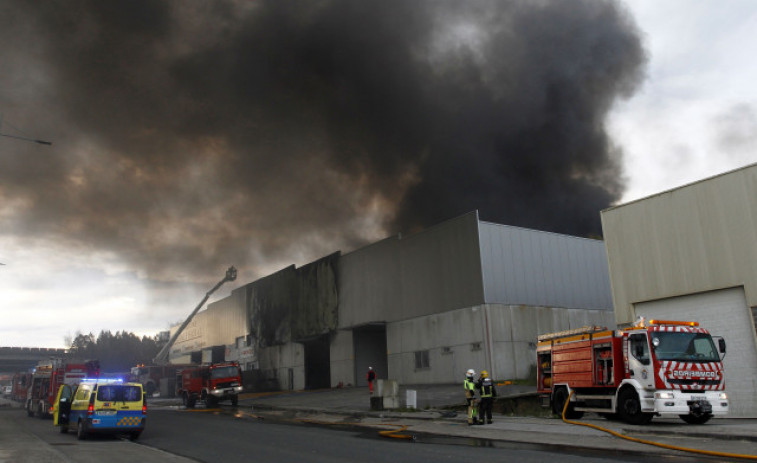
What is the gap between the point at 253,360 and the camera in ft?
189

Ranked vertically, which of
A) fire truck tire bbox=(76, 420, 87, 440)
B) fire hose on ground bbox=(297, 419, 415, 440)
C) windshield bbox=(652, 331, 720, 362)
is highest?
windshield bbox=(652, 331, 720, 362)

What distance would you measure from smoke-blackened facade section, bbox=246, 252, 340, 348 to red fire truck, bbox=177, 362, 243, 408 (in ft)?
34.3

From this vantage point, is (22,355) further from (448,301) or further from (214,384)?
(448,301)

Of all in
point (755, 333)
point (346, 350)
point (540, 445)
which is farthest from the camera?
point (346, 350)

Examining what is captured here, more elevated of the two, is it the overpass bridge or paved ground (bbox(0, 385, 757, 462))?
the overpass bridge

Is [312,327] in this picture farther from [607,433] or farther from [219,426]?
[607,433]

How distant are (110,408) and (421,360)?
21.8m

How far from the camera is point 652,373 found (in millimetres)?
15125

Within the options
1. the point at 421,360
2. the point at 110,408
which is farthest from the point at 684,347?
the point at 421,360

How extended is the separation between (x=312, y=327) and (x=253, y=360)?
12.7 m

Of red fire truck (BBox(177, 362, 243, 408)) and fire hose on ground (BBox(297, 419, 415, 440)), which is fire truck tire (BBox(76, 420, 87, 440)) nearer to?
fire hose on ground (BBox(297, 419, 415, 440))

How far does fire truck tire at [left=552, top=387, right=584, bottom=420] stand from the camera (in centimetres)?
1838

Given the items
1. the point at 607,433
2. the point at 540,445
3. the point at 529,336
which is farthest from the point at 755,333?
the point at 529,336

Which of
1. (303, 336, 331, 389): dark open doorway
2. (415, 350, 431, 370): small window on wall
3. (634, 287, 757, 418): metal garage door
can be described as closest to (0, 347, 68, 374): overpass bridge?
(303, 336, 331, 389): dark open doorway
